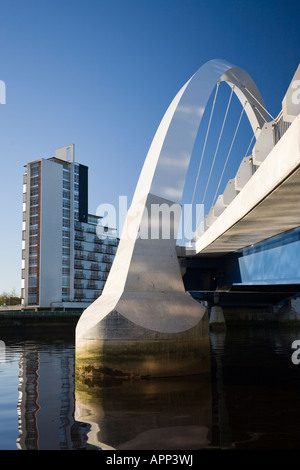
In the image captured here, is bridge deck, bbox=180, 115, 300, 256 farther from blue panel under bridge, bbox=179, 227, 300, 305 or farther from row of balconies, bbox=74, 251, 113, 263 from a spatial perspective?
row of balconies, bbox=74, 251, 113, 263

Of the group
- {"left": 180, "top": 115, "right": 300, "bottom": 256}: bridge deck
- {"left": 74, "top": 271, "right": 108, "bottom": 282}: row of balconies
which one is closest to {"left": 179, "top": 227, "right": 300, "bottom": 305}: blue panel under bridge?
{"left": 180, "top": 115, "right": 300, "bottom": 256}: bridge deck

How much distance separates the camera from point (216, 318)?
206 feet

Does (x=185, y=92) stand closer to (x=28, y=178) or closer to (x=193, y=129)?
(x=193, y=129)

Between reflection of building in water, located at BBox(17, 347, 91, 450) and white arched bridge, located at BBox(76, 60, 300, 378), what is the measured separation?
1572 mm

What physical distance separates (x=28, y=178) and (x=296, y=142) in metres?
89.7

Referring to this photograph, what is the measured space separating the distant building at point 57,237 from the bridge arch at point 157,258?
245 ft

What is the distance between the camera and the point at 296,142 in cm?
1174

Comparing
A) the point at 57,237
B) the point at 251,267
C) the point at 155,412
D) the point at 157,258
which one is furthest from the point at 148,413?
the point at 57,237

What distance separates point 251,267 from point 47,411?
63.5 feet

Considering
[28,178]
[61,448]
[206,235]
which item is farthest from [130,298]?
[28,178]

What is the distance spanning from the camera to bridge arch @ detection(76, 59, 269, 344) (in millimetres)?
15930

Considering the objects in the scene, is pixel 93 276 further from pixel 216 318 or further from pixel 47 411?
pixel 47 411

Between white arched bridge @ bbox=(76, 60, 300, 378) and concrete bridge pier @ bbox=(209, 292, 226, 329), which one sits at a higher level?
white arched bridge @ bbox=(76, 60, 300, 378)

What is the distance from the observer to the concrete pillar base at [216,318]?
62.2 metres
